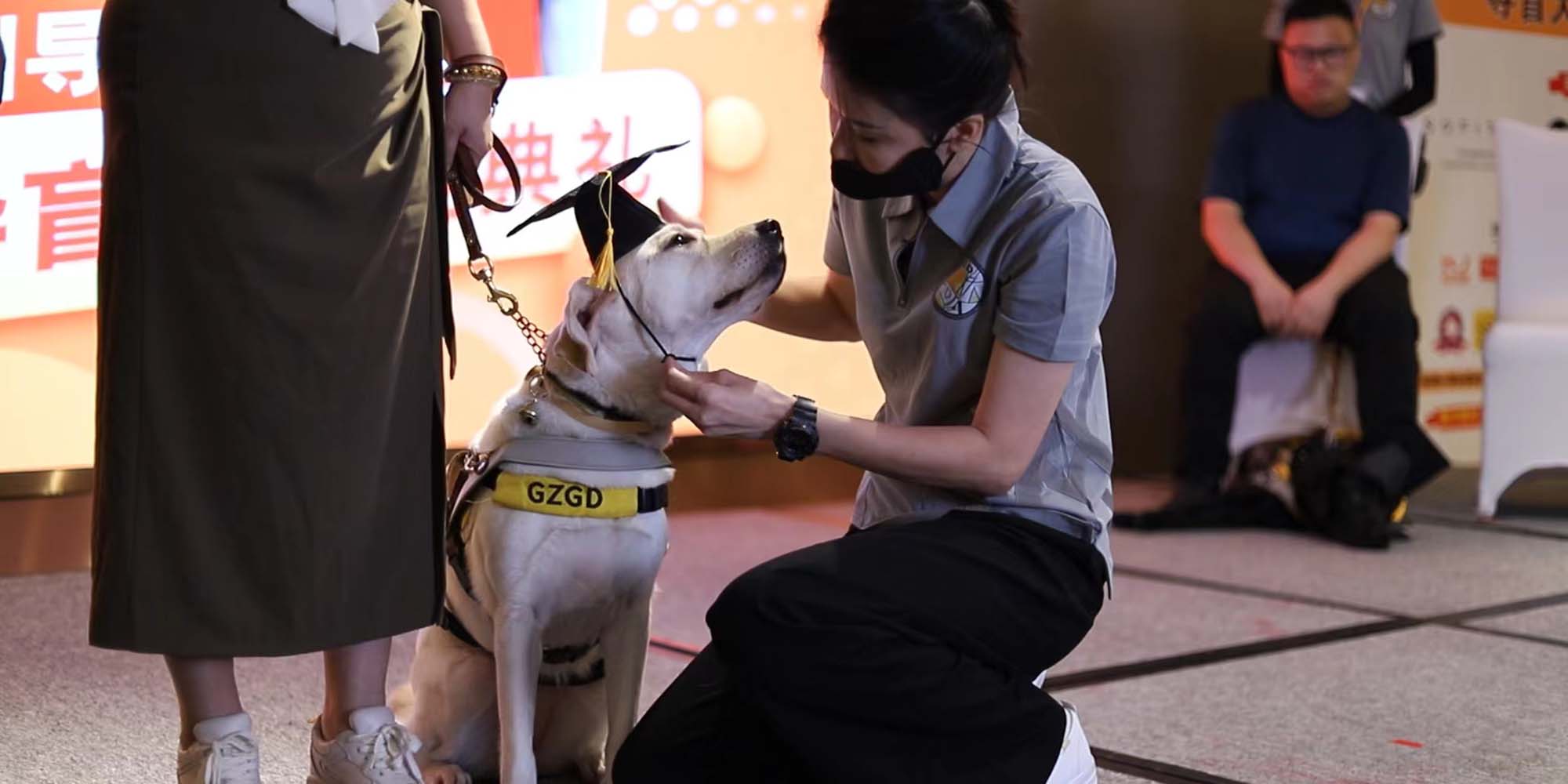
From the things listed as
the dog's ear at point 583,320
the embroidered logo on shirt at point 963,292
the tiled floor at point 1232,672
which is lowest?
the tiled floor at point 1232,672

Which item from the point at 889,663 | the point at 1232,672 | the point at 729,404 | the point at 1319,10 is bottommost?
the point at 1232,672

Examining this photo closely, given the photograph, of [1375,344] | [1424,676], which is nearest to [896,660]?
[1424,676]

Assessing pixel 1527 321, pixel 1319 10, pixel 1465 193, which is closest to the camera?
pixel 1319 10

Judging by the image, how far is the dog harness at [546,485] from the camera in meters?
1.61

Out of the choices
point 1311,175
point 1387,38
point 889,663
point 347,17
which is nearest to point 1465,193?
point 1387,38

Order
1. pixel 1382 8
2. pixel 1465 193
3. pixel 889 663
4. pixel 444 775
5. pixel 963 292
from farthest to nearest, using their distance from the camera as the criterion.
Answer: pixel 1465 193 → pixel 1382 8 → pixel 444 775 → pixel 963 292 → pixel 889 663

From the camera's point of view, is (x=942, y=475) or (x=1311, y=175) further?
(x=1311, y=175)

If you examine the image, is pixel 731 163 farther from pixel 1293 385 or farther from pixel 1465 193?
pixel 1465 193

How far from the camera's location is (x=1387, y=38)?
14.2ft

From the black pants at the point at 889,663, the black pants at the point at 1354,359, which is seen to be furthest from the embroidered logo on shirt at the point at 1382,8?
the black pants at the point at 889,663

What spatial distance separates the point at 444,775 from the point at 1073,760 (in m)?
0.69

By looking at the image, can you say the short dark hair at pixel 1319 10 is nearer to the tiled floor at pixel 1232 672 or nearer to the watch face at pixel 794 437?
the tiled floor at pixel 1232 672

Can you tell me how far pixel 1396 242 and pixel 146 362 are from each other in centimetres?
351

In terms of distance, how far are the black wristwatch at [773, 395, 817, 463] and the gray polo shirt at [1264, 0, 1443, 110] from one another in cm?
324
